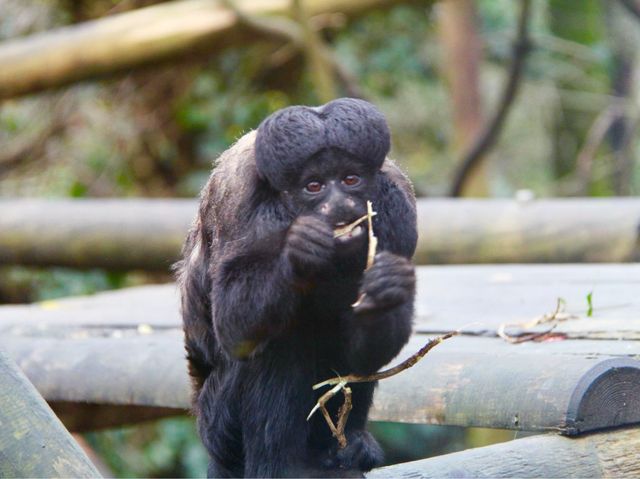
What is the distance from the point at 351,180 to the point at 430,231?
14.7 ft

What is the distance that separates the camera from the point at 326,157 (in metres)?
3.32

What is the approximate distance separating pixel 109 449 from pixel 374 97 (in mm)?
5683

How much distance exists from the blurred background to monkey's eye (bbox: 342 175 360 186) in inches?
234

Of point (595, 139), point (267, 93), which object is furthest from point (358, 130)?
point (267, 93)

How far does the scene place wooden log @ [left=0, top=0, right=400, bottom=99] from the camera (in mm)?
10180

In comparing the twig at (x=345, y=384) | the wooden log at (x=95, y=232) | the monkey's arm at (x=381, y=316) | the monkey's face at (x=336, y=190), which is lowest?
the wooden log at (x=95, y=232)

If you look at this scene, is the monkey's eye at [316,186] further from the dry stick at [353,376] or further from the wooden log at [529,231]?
the wooden log at [529,231]

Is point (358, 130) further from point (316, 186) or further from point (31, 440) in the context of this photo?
point (31, 440)

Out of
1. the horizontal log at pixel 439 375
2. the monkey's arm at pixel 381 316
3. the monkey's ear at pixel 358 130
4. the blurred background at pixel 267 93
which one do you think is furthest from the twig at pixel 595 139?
the monkey's arm at pixel 381 316

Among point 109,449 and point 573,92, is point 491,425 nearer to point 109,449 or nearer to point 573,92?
point 109,449

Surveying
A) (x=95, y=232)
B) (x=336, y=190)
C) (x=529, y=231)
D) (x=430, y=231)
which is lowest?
(x=95, y=232)

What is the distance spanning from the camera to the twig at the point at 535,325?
449cm

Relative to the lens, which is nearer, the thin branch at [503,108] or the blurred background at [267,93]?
the thin branch at [503,108]

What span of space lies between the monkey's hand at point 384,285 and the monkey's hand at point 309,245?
15cm
